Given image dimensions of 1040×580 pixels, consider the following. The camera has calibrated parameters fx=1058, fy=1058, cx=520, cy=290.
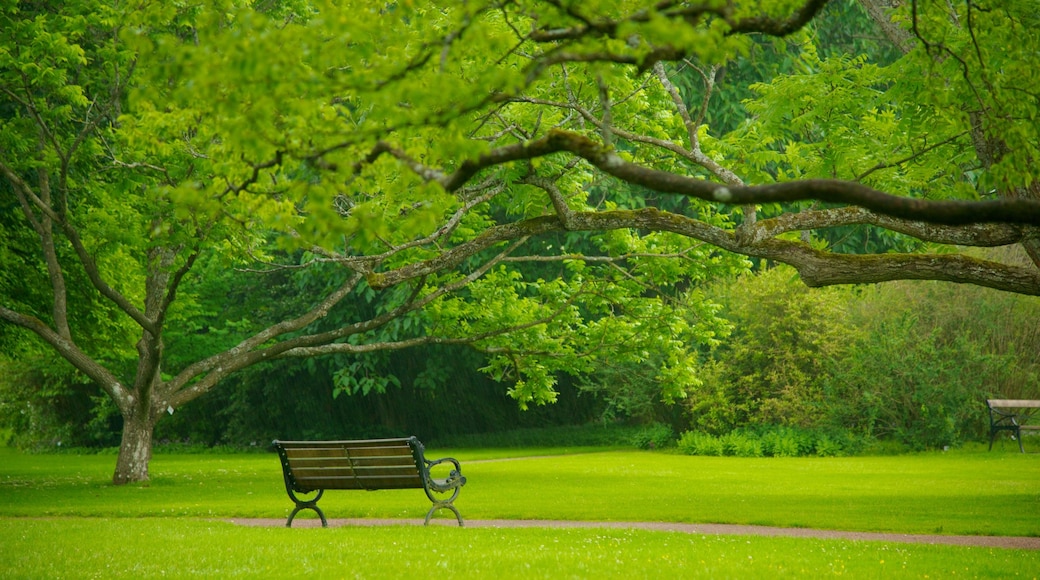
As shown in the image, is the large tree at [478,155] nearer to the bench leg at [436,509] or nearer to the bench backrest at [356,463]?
the bench backrest at [356,463]

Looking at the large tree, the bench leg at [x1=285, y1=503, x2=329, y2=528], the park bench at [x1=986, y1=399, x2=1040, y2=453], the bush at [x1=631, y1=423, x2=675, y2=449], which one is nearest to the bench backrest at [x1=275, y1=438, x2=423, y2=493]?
the bench leg at [x1=285, y1=503, x2=329, y2=528]

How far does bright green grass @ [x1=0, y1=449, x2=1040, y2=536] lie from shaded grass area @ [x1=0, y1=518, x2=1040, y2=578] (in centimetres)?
239

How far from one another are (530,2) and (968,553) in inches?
259

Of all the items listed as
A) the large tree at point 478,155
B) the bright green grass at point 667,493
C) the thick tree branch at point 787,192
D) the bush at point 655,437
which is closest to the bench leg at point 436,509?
the bright green grass at point 667,493

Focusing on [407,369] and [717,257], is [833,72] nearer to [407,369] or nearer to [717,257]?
[717,257]

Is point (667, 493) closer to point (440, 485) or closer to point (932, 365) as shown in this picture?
point (440, 485)

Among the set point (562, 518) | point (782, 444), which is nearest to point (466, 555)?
point (562, 518)

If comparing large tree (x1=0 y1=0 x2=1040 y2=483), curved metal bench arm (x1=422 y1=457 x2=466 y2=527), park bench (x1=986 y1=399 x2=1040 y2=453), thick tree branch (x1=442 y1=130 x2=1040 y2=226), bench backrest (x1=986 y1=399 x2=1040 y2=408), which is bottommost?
curved metal bench arm (x1=422 y1=457 x2=466 y2=527)

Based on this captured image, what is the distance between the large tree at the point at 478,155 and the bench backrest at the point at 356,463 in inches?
89.0

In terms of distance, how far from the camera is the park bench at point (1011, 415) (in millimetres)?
23859

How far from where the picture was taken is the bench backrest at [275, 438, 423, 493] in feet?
38.5

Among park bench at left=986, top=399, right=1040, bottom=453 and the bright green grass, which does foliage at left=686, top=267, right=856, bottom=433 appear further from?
park bench at left=986, top=399, right=1040, bottom=453

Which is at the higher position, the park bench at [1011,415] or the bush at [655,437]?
the park bench at [1011,415]

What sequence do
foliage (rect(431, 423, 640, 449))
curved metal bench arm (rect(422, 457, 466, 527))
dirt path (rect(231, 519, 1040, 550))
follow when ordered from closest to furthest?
1. dirt path (rect(231, 519, 1040, 550))
2. curved metal bench arm (rect(422, 457, 466, 527))
3. foliage (rect(431, 423, 640, 449))
